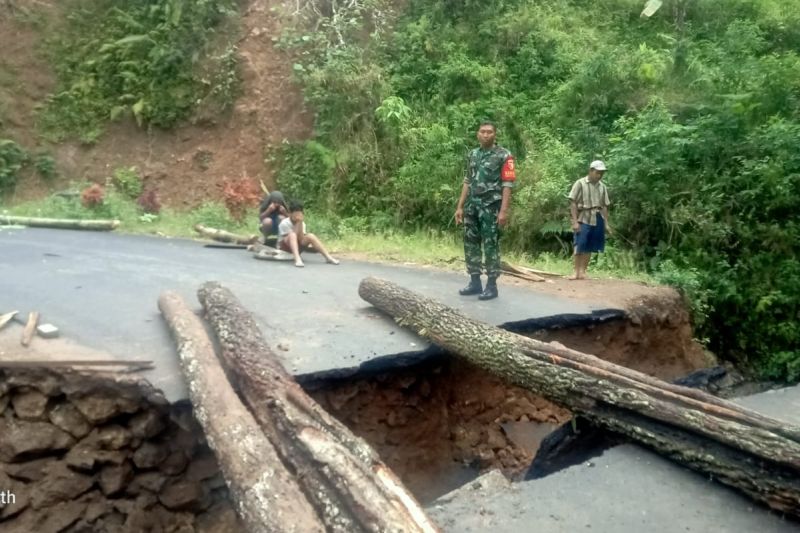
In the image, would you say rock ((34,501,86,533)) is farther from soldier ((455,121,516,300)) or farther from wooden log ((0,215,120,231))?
wooden log ((0,215,120,231))

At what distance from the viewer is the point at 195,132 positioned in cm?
1727

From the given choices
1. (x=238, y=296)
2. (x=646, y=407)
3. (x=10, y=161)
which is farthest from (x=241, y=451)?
(x=10, y=161)

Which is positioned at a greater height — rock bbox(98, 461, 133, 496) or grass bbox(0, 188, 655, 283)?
A: grass bbox(0, 188, 655, 283)

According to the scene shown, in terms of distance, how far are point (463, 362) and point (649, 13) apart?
452 inches

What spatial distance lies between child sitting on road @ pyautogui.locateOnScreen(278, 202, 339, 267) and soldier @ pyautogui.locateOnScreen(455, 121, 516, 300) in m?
2.67

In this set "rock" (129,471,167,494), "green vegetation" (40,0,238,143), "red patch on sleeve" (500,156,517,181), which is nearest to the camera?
"rock" (129,471,167,494)

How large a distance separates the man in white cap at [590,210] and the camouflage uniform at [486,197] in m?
2.02

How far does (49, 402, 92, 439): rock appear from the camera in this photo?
235 inches

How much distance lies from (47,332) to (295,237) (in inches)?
166

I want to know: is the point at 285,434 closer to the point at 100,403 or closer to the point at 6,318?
the point at 100,403

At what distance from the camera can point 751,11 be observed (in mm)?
16141

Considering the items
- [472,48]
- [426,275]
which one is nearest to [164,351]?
[426,275]

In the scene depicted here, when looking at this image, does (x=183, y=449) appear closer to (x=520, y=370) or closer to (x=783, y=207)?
(x=520, y=370)

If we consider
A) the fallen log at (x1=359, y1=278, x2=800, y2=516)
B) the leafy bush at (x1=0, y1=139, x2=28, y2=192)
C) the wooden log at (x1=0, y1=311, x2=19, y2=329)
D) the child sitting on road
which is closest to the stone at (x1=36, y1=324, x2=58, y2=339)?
the wooden log at (x1=0, y1=311, x2=19, y2=329)
